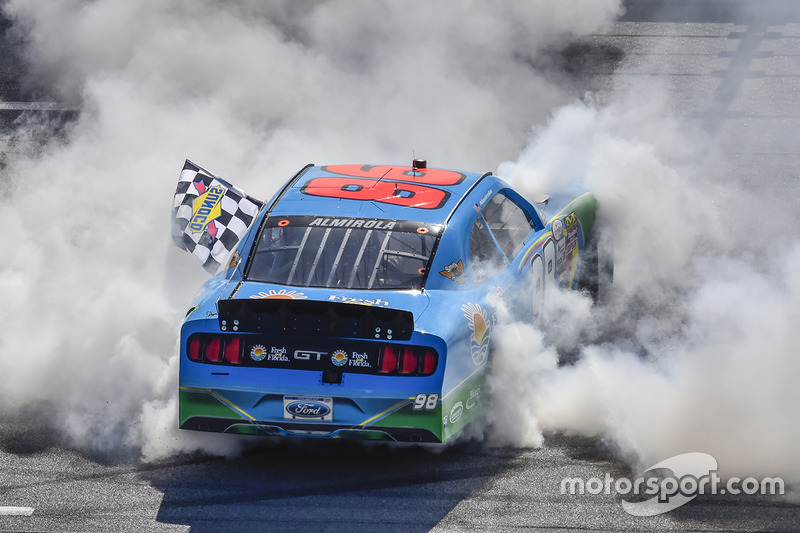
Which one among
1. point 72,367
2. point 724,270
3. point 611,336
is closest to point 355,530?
point 72,367

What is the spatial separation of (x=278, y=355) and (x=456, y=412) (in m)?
0.88

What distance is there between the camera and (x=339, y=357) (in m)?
5.59

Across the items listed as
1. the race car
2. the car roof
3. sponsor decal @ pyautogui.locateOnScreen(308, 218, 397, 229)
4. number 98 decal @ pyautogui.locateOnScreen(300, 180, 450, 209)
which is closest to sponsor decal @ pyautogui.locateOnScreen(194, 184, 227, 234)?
the race car

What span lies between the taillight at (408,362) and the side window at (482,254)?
94cm

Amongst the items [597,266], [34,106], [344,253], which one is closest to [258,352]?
[344,253]

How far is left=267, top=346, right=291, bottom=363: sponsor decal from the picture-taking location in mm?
5625

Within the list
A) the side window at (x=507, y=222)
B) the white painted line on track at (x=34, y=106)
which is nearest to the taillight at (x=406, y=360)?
the side window at (x=507, y=222)

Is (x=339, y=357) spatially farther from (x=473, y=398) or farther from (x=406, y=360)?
(x=473, y=398)

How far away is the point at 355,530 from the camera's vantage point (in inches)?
206

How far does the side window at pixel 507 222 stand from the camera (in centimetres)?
704

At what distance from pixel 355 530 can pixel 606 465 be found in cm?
138

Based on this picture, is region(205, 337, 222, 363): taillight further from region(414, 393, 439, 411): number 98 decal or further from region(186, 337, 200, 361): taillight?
region(414, 393, 439, 411): number 98 decal

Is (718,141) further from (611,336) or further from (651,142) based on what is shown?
(611,336)

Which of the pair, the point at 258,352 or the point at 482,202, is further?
the point at 482,202
